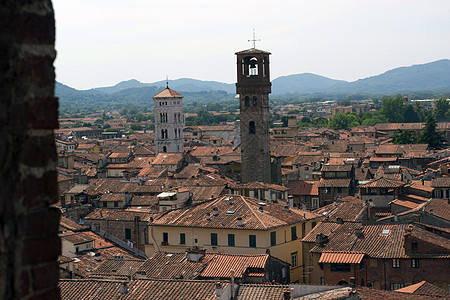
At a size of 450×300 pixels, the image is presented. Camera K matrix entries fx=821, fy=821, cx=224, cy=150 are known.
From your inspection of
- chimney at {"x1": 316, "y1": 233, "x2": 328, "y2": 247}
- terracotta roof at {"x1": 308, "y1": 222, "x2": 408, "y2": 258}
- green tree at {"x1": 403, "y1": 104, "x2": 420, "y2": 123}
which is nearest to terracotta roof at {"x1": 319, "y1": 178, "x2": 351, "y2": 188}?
terracotta roof at {"x1": 308, "y1": 222, "x2": 408, "y2": 258}

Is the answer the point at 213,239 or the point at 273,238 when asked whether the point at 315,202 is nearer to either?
the point at 213,239

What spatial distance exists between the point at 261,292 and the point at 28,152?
803 inches

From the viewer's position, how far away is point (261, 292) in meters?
23.8

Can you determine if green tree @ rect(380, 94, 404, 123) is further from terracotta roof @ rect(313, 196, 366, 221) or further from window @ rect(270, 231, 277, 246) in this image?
window @ rect(270, 231, 277, 246)

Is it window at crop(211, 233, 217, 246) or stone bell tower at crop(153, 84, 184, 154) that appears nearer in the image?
window at crop(211, 233, 217, 246)

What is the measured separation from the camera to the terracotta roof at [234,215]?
122 feet

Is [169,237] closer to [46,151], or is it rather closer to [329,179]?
[329,179]

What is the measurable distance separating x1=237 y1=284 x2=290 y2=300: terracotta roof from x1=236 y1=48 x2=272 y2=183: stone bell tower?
114 feet

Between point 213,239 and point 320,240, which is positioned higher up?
point 320,240

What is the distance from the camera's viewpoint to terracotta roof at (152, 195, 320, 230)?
3719cm

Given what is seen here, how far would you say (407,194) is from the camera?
1911 inches

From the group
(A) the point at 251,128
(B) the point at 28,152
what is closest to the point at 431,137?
(A) the point at 251,128

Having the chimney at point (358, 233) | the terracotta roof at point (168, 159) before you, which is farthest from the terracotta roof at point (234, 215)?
the terracotta roof at point (168, 159)

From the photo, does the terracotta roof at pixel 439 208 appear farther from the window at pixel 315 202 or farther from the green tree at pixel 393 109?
the green tree at pixel 393 109
